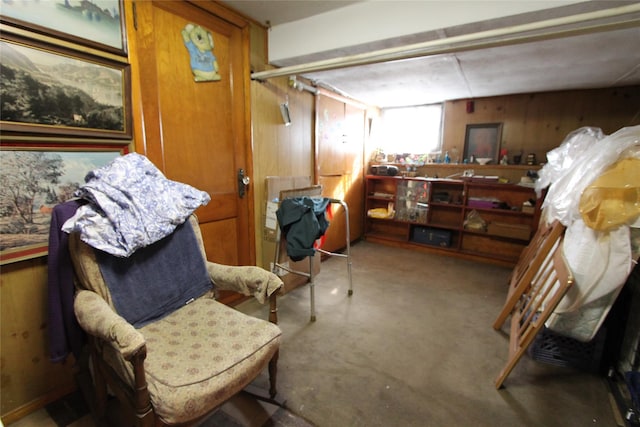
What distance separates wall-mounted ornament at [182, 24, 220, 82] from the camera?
190 centimetres

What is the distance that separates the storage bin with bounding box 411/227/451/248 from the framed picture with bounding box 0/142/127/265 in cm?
366

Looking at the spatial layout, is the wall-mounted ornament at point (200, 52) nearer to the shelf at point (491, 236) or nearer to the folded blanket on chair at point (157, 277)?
the folded blanket on chair at point (157, 277)

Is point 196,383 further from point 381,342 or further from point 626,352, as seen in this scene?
point 626,352

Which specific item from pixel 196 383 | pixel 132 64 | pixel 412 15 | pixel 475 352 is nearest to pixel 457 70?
pixel 412 15

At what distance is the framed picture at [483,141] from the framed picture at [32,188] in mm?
3997

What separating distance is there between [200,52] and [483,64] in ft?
7.42

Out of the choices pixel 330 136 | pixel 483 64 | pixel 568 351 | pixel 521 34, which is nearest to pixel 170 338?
pixel 521 34

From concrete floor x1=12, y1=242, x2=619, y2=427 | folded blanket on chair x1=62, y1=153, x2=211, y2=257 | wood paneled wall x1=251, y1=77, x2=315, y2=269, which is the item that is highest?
wood paneled wall x1=251, y1=77, x2=315, y2=269

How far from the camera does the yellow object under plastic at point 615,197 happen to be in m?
1.38

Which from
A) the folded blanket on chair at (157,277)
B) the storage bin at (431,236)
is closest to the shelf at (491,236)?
the storage bin at (431,236)

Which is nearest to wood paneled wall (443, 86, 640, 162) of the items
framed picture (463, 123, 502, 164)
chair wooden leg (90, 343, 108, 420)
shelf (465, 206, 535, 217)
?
framed picture (463, 123, 502, 164)

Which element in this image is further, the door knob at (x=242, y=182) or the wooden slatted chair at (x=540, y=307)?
the door knob at (x=242, y=182)

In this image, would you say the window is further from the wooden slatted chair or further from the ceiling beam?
the ceiling beam

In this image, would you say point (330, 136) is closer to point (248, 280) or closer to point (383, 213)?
point (383, 213)
